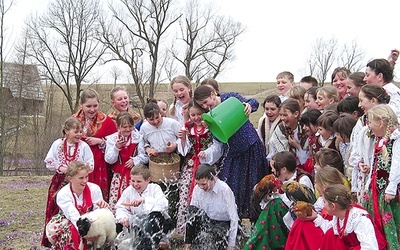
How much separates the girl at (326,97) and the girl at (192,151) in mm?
1352

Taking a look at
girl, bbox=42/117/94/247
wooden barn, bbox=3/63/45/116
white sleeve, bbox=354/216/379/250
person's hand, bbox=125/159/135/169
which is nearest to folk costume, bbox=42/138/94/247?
girl, bbox=42/117/94/247

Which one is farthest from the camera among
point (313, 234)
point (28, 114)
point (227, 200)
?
point (28, 114)

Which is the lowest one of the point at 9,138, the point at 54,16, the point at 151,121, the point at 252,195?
the point at 9,138

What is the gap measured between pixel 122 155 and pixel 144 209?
92cm

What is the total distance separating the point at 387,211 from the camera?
3.78 meters

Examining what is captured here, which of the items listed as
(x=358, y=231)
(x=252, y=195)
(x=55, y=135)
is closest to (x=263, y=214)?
(x=252, y=195)

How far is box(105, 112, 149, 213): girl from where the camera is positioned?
537 cm

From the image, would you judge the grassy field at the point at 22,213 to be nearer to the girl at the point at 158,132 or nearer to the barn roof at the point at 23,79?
the girl at the point at 158,132

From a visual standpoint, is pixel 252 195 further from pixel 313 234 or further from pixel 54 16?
pixel 54 16

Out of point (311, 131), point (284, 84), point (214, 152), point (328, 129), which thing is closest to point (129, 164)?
point (214, 152)

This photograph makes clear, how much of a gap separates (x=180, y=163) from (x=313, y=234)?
1982 millimetres

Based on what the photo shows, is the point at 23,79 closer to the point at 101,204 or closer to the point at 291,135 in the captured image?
the point at 101,204

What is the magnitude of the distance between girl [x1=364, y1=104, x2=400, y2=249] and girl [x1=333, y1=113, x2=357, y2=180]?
482mm

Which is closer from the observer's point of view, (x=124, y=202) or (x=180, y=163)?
(x=124, y=202)
